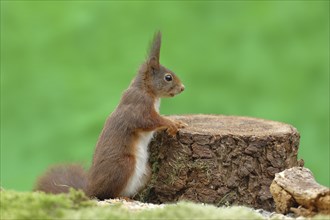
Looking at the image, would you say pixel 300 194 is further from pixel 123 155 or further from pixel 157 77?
pixel 157 77

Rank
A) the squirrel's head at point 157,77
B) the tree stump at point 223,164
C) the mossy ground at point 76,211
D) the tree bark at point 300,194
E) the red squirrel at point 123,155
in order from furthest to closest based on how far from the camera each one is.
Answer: the squirrel's head at point 157,77 → the tree stump at point 223,164 → the red squirrel at point 123,155 → the tree bark at point 300,194 → the mossy ground at point 76,211

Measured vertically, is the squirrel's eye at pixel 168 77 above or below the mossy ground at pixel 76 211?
above

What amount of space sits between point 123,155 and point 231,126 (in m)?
0.73

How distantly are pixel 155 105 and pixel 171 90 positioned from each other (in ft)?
0.54

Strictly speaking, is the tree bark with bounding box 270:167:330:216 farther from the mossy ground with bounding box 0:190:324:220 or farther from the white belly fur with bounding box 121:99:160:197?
the white belly fur with bounding box 121:99:160:197

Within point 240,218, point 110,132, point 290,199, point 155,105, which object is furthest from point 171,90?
point 240,218

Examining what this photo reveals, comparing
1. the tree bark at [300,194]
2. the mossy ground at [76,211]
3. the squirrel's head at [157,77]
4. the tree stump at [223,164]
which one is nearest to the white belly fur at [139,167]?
the tree stump at [223,164]

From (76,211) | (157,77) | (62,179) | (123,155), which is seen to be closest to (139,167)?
(123,155)

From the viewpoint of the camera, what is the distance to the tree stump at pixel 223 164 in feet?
13.2

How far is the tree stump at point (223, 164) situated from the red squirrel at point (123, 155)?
12 cm

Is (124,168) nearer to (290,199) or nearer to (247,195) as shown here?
(247,195)

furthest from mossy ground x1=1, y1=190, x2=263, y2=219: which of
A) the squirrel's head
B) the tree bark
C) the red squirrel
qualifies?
the squirrel's head

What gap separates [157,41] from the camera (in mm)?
4105

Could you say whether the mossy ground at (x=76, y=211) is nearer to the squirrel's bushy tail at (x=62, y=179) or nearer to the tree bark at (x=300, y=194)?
the tree bark at (x=300, y=194)
